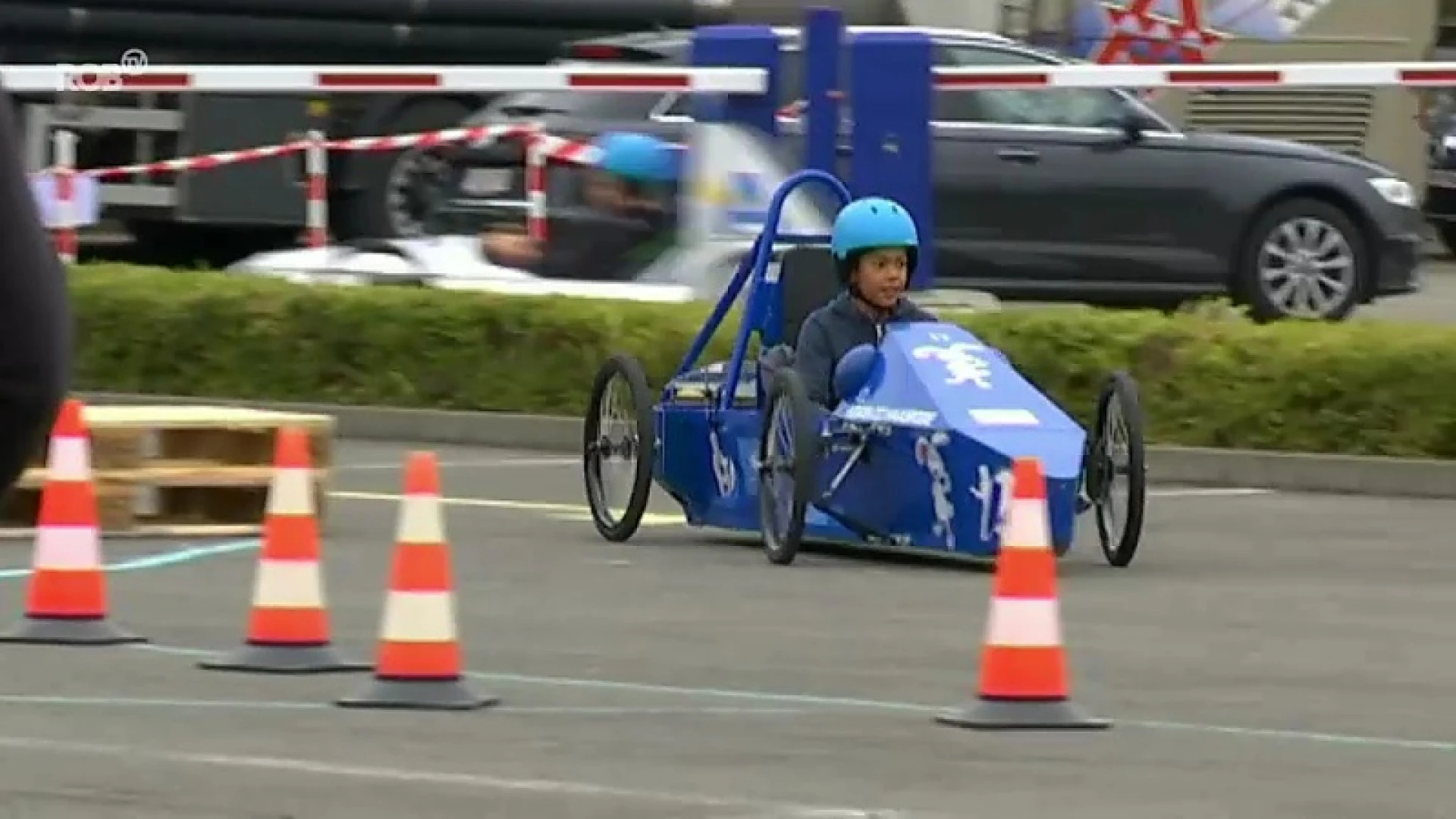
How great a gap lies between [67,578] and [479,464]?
681cm

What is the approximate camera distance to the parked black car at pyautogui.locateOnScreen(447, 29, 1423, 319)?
21672 millimetres

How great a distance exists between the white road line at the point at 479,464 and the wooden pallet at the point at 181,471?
2.33 m

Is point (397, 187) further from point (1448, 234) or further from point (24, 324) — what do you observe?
point (24, 324)

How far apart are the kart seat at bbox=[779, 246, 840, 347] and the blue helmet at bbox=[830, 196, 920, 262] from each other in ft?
1.57

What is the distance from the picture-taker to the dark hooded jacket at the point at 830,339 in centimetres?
1292

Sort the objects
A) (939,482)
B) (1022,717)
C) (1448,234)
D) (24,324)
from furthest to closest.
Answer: (1448,234) → (939,482) → (1022,717) → (24,324)

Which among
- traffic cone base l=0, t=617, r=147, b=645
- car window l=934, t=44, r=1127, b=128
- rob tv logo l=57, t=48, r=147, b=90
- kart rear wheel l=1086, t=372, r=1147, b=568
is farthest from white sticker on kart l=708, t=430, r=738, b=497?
car window l=934, t=44, r=1127, b=128

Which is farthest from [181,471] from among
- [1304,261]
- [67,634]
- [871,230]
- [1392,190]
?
[1392,190]

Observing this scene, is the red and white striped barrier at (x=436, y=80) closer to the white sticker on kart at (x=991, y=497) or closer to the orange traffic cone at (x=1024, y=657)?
the white sticker on kart at (x=991, y=497)

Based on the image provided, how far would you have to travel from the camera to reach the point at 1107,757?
27.6ft

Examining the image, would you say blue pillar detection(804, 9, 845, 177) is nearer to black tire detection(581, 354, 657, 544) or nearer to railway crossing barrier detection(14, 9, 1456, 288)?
railway crossing barrier detection(14, 9, 1456, 288)

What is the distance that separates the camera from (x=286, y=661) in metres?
9.82

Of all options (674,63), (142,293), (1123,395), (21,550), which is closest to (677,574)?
(1123,395)

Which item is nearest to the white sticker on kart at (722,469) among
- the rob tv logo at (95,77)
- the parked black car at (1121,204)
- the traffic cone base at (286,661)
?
the traffic cone base at (286,661)
